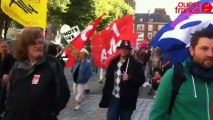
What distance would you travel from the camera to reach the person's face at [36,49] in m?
3.94

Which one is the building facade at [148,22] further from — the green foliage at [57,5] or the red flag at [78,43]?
the red flag at [78,43]

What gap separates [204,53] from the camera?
3.00 meters

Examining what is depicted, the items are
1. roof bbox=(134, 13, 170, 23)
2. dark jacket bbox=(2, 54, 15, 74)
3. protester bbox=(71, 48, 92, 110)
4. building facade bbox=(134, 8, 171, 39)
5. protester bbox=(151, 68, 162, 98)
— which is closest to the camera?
dark jacket bbox=(2, 54, 15, 74)

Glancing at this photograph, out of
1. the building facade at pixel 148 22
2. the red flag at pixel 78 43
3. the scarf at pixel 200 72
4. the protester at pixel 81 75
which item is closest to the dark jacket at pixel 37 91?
the scarf at pixel 200 72

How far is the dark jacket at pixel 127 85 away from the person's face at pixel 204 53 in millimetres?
3658

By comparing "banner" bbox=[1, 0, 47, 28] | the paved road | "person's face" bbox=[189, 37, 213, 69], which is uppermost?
"banner" bbox=[1, 0, 47, 28]

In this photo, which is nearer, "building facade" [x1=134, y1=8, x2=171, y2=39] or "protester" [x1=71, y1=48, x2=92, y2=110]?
"protester" [x1=71, y1=48, x2=92, y2=110]

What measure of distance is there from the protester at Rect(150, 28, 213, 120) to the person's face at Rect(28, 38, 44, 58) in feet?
4.20

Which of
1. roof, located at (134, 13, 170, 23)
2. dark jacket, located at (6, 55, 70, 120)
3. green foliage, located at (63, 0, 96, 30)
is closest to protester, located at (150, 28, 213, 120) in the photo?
dark jacket, located at (6, 55, 70, 120)

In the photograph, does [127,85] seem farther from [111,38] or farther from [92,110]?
[92,110]

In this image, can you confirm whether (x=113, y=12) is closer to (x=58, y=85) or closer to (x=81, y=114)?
(x=81, y=114)

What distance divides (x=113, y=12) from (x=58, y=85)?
49587 millimetres

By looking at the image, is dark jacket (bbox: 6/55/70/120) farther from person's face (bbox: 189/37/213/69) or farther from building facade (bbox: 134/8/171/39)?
building facade (bbox: 134/8/171/39)

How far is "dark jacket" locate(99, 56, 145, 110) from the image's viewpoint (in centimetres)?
670
